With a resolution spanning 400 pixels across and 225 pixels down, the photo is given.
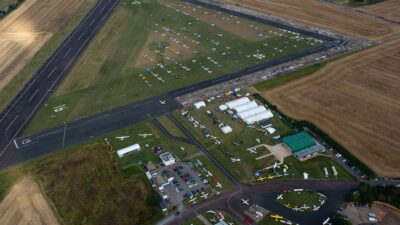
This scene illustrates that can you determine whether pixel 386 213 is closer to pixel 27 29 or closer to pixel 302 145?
pixel 302 145

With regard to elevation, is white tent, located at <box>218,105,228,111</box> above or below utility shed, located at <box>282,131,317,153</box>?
above

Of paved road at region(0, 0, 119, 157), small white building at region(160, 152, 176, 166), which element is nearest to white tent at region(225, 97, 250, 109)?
small white building at region(160, 152, 176, 166)

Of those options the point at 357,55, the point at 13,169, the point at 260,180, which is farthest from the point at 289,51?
the point at 13,169

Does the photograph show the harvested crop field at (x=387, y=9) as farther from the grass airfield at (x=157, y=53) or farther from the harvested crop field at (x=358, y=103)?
the grass airfield at (x=157, y=53)

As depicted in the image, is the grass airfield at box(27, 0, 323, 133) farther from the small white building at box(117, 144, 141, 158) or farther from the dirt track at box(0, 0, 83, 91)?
the small white building at box(117, 144, 141, 158)

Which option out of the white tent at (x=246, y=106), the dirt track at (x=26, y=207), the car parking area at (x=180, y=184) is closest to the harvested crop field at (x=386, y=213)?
the car parking area at (x=180, y=184)

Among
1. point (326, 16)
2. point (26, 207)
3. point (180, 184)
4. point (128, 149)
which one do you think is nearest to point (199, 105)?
point (128, 149)
